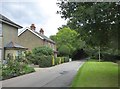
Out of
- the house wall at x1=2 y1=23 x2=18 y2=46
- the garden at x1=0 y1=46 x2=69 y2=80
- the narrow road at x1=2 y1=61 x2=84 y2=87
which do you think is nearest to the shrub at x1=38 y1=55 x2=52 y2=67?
the garden at x1=0 y1=46 x2=69 y2=80

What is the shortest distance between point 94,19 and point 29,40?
4416 cm

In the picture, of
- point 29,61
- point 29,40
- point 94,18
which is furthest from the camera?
point 29,40

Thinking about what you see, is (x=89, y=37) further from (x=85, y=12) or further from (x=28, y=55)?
(x=28, y=55)

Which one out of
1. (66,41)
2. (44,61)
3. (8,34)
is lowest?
(44,61)

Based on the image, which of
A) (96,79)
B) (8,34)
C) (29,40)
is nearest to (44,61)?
(8,34)

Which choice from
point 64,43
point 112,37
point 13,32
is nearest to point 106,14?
point 112,37

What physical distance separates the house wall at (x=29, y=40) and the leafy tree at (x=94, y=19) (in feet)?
129

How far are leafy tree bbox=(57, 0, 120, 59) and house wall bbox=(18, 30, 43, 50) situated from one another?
39240mm

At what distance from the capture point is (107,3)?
1438 centimetres

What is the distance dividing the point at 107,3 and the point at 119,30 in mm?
3602

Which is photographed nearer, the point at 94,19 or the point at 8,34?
the point at 94,19

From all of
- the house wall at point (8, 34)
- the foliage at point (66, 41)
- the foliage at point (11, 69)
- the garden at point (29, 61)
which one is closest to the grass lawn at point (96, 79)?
the foliage at point (11, 69)

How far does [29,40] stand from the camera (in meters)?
59.2

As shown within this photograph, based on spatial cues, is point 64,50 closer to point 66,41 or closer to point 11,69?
point 66,41
